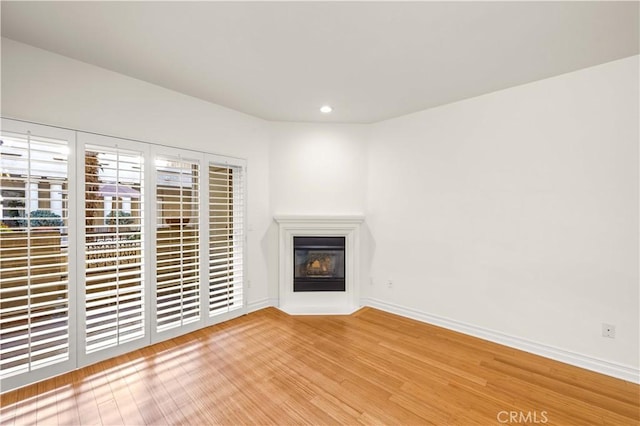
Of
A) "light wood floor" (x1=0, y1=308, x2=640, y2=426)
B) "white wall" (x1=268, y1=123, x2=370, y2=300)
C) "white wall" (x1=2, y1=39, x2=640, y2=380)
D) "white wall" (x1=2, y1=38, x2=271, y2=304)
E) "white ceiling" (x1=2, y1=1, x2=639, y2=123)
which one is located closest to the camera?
"white ceiling" (x1=2, y1=1, x2=639, y2=123)

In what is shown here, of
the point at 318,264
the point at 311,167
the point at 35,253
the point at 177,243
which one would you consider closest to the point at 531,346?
the point at 318,264

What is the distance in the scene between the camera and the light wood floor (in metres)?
1.91

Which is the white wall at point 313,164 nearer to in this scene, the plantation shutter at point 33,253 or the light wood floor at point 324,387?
the light wood floor at point 324,387

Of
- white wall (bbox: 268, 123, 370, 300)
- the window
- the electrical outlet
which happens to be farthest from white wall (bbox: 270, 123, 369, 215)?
the electrical outlet

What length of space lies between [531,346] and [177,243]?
12.5 feet

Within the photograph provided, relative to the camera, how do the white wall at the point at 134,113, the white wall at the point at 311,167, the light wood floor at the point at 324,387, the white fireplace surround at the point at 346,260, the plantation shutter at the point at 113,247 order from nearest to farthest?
the light wood floor at the point at 324,387 → the white wall at the point at 134,113 → the plantation shutter at the point at 113,247 → the white fireplace surround at the point at 346,260 → the white wall at the point at 311,167

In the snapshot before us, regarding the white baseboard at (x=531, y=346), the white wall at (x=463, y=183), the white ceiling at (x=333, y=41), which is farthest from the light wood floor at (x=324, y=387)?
the white ceiling at (x=333, y=41)

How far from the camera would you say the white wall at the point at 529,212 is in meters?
2.39

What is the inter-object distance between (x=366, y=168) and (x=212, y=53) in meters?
2.54

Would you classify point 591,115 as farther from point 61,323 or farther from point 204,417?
point 61,323

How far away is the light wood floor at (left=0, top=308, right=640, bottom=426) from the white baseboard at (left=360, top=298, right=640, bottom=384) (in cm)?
9

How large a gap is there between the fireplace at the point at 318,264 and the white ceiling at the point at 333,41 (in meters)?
2.04

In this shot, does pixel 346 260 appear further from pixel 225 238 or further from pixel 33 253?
pixel 33 253

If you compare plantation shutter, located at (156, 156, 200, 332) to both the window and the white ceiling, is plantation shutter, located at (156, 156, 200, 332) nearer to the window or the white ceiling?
the window
